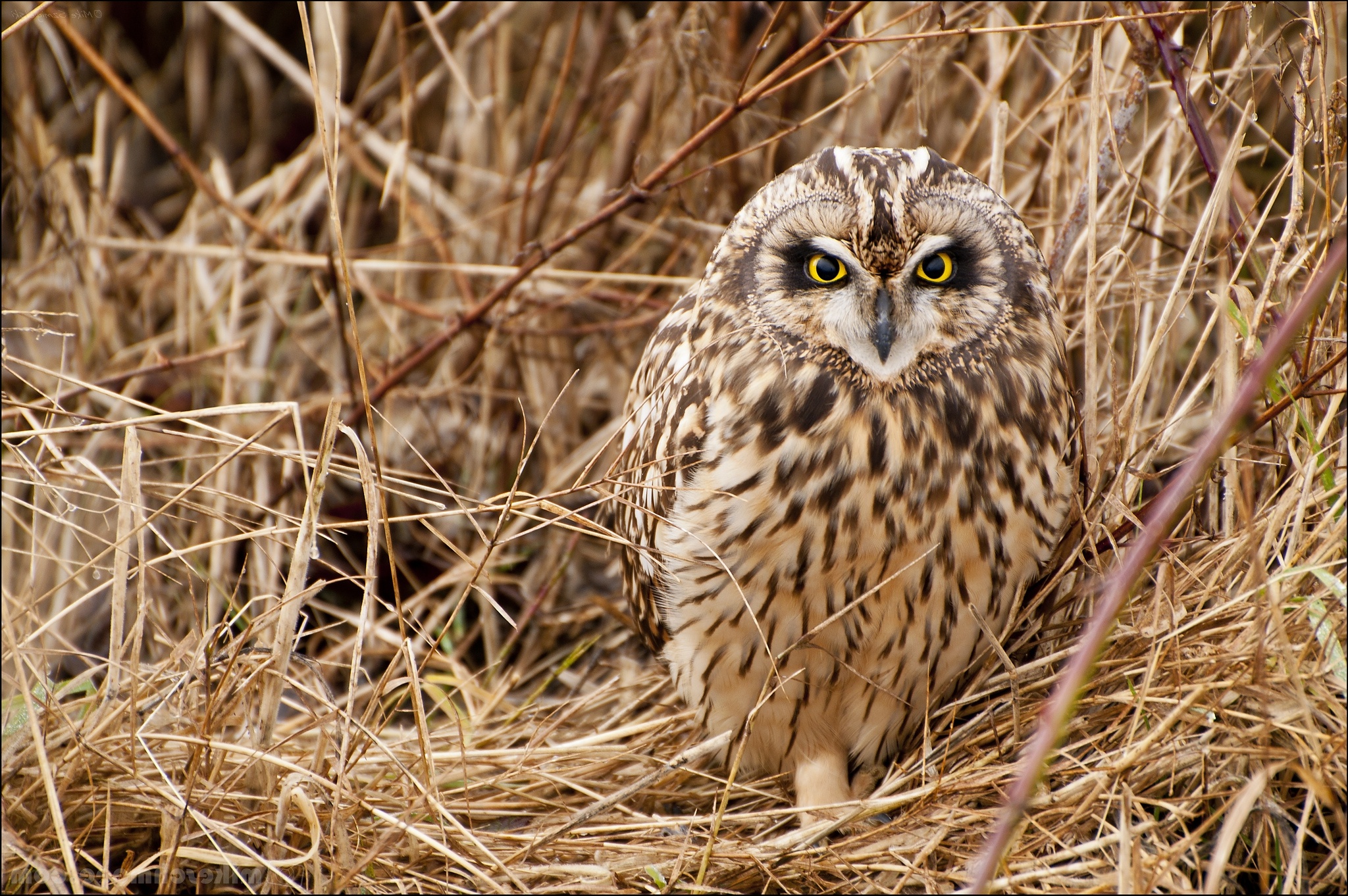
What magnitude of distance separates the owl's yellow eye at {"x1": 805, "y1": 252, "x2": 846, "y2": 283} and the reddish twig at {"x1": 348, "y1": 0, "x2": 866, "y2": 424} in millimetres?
454

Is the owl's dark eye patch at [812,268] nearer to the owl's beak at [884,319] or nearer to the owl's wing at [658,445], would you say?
the owl's beak at [884,319]

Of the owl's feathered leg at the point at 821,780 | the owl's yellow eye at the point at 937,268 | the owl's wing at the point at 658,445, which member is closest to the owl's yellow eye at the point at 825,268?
the owl's yellow eye at the point at 937,268

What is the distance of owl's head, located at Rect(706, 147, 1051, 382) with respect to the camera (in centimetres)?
187

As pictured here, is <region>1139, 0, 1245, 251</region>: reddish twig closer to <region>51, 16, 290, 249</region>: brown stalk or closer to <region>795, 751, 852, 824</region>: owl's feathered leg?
<region>795, 751, 852, 824</region>: owl's feathered leg

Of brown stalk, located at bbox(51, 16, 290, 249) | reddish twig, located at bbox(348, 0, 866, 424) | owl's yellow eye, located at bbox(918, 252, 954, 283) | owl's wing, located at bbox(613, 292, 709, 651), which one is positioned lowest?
owl's wing, located at bbox(613, 292, 709, 651)

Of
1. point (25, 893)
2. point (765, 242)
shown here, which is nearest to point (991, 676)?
point (765, 242)

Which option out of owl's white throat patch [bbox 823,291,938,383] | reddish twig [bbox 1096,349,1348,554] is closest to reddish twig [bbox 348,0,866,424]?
owl's white throat patch [bbox 823,291,938,383]

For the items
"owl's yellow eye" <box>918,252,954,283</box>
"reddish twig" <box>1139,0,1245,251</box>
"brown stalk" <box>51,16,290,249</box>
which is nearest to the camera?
"owl's yellow eye" <box>918,252,954,283</box>

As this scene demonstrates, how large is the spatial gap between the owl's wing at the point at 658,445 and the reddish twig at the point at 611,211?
261mm

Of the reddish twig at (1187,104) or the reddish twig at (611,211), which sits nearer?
the reddish twig at (1187,104)

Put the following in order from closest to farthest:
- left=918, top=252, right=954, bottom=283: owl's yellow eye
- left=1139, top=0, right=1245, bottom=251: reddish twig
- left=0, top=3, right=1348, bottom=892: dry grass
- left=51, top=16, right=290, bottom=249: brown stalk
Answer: left=0, top=3, right=1348, bottom=892: dry grass, left=918, top=252, right=954, bottom=283: owl's yellow eye, left=1139, top=0, right=1245, bottom=251: reddish twig, left=51, top=16, right=290, bottom=249: brown stalk

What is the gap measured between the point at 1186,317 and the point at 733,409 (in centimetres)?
134

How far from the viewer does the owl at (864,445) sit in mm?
1923

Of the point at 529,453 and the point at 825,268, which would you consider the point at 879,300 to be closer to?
the point at 825,268
